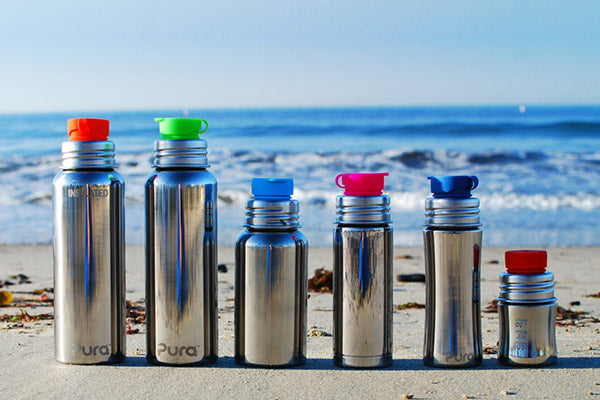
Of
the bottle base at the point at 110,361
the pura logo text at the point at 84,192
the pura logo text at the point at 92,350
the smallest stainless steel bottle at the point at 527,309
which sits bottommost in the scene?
the bottle base at the point at 110,361

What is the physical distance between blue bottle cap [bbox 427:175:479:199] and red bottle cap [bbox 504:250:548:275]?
0.92 feet

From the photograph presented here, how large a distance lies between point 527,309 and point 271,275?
Answer: 2.99 ft

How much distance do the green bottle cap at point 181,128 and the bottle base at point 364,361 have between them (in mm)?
950

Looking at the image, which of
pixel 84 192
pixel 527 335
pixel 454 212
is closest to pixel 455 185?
pixel 454 212

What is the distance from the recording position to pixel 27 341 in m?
3.48

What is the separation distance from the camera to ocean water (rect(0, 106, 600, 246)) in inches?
380

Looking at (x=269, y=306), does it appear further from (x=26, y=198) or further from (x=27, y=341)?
(x=26, y=198)

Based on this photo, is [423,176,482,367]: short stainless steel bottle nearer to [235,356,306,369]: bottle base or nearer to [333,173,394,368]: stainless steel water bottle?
[333,173,394,368]: stainless steel water bottle

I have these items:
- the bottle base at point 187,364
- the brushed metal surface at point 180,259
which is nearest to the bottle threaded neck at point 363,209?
the brushed metal surface at point 180,259

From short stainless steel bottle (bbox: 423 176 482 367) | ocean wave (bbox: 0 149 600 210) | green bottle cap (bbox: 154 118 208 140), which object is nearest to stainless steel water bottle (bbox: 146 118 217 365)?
green bottle cap (bbox: 154 118 208 140)

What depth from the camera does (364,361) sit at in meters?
2.87

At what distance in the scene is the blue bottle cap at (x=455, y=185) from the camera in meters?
2.80

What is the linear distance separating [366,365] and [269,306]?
41 centimetres

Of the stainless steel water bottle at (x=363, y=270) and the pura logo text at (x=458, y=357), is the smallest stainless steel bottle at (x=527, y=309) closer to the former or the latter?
the pura logo text at (x=458, y=357)
